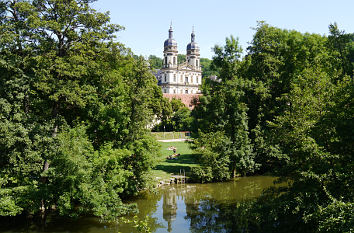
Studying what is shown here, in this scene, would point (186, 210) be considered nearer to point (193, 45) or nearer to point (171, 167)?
point (171, 167)

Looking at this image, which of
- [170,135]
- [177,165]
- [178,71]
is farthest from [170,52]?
[177,165]

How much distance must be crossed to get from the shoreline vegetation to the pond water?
74 cm

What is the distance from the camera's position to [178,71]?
380 feet

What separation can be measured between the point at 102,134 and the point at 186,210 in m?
7.00

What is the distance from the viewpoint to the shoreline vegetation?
12.2 m

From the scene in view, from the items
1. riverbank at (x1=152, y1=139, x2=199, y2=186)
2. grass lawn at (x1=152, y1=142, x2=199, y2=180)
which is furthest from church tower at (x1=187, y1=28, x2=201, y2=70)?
grass lawn at (x1=152, y1=142, x2=199, y2=180)

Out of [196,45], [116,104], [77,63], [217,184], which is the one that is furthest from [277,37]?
[196,45]

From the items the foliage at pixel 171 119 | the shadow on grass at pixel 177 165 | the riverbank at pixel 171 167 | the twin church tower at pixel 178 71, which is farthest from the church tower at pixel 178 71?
the shadow on grass at pixel 177 165

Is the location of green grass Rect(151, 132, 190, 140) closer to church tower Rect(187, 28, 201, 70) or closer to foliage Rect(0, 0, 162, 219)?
foliage Rect(0, 0, 162, 219)

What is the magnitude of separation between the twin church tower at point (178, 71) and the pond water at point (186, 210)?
284 feet

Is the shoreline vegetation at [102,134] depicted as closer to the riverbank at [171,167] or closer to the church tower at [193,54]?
the riverbank at [171,167]

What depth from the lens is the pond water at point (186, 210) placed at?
55.3 ft

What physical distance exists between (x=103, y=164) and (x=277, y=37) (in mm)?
21593

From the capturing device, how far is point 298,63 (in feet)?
97.9
